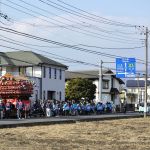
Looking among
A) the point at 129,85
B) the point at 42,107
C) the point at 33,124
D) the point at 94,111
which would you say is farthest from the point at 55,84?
the point at 129,85

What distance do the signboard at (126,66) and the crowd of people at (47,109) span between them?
4.78 meters

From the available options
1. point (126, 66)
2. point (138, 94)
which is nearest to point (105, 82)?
point (138, 94)

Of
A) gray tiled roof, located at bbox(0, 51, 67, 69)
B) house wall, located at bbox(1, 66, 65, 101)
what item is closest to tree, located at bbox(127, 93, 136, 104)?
house wall, located at bbox(1, 66, 65, 101)

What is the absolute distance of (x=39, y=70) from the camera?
65.9m

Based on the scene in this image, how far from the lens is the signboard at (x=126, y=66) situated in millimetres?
54938

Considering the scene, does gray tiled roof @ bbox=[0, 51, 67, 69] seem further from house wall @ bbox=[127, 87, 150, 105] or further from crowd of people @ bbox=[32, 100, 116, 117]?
house wall @ bbox=[127, 87, 150, 105]

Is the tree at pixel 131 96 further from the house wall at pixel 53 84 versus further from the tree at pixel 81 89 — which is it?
the house wall at pixel 53 84

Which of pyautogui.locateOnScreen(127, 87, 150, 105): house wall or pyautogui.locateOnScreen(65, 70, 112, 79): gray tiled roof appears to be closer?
pyautogui.locateOnScreen(65, 70, 112, 79): gray tiled roof

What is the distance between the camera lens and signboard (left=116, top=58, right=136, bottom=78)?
2163 inches

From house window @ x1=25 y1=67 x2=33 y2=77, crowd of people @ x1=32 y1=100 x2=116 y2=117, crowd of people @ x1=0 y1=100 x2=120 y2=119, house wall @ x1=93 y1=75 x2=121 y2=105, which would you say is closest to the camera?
crowd of people @ x1=0 y1=100 x2=120 y2=119

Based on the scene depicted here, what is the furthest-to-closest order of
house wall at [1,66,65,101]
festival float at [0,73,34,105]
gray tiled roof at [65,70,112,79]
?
gray tiled roof at [65,70,112,79] < house wall at [1,66,65,101] < festival float at [0,73,34,105]

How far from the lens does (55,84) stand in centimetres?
6888

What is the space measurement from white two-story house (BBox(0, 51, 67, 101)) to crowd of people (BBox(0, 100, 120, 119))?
9.80m

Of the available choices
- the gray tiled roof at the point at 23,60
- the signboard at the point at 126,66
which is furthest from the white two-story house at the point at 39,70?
the signboard at the point at 126,66
